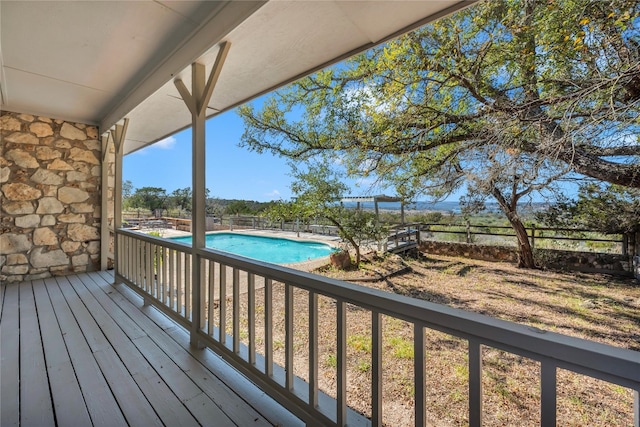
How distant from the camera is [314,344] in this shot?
140cm

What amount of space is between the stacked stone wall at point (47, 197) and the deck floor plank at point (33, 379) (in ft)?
5.37

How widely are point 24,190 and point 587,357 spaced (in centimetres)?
567

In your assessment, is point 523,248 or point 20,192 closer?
point 20,192

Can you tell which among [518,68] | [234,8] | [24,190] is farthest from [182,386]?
[518,68]

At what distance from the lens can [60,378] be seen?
182 centimetres

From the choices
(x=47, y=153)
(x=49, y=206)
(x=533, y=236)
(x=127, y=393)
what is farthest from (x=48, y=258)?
(x=533, y=236)

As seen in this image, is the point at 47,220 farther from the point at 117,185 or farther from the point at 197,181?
the point at 197,181

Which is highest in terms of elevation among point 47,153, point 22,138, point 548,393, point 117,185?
point 22,138

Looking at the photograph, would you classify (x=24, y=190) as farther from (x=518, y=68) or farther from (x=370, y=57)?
(x=518, y=68)

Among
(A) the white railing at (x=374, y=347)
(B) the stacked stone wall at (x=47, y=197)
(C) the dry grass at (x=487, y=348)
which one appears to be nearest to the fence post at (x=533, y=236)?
(C) the dry grass at (x=487, y=348)

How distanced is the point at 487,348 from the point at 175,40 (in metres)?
4.99

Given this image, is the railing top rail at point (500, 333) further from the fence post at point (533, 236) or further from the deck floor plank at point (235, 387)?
the fence post at point (533, 236)

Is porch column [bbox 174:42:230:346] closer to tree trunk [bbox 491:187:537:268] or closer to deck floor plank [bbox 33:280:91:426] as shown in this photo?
deck floor plank [bbox 33:280:91:426]

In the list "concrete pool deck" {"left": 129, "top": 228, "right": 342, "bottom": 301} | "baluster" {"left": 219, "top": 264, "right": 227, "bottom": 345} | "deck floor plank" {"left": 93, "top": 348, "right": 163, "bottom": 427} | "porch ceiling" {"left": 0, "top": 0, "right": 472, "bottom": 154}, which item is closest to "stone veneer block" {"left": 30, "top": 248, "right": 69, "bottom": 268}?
"concrete pool deck" {"left": 129, "top": 228, "right": 342, "bottom": 301}
